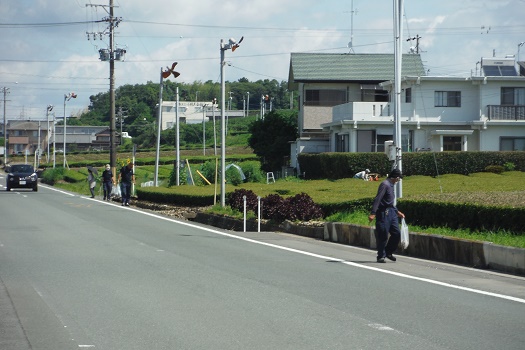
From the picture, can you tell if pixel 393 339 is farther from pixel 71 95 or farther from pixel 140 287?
pixel 71 95

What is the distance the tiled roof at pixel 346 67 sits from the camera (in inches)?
2149

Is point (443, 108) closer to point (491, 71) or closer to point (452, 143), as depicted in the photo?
point (452, 143)

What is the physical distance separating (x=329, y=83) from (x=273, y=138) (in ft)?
22.0

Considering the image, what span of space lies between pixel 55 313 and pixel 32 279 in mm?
3125

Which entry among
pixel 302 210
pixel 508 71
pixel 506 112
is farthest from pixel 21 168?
pixel 302 210

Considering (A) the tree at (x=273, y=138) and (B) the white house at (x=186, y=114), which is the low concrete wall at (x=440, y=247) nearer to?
(A) the tree at (x=273, y=138)

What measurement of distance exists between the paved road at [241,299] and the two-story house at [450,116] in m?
30.4

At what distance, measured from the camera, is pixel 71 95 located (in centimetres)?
7612

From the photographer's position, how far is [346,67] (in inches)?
2189

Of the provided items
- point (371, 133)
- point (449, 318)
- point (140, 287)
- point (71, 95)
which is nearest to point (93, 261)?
point (140, 287)

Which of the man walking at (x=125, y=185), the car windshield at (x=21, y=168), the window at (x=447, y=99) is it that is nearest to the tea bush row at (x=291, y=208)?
the man walking at (x=125, y=185)

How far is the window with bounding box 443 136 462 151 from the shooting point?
48.4m

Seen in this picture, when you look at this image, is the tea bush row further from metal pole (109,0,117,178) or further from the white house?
the white house

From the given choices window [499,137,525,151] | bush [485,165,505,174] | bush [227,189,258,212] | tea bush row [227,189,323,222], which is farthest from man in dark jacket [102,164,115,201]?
window [499,137,525,151]
